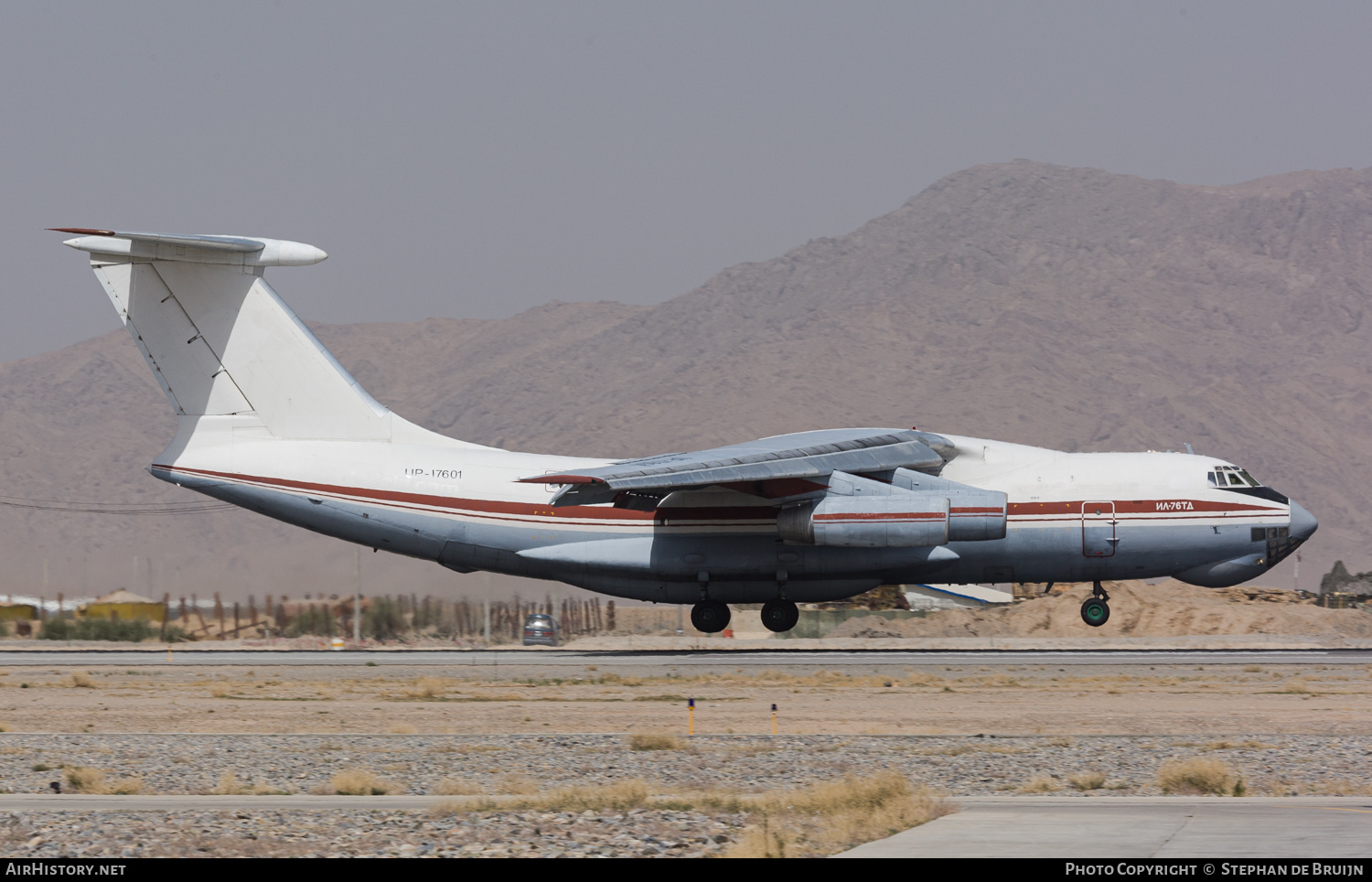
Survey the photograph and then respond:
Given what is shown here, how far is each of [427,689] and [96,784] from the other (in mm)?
9434

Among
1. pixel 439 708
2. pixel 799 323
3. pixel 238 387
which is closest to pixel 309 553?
pixel 238 387

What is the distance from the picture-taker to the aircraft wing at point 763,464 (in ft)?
83.0

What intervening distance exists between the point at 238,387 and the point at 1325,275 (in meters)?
117

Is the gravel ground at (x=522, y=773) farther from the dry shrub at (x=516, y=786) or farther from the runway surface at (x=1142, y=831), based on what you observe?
the runway surface at (x=1142, y=831)

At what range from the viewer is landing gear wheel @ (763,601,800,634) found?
28.6m

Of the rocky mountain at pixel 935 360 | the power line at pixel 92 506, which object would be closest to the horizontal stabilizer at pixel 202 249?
the rocky mountain at pixel 935 360

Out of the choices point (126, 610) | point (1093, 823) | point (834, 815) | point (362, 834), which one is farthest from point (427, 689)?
point (126, 610)

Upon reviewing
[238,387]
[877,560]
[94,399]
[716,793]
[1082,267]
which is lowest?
[716,793]

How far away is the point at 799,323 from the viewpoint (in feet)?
430

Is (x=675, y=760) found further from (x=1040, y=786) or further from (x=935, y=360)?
(x=935, y=360)

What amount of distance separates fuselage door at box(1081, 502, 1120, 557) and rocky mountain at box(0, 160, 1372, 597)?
62641mm

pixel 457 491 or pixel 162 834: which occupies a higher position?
pixel 457 491

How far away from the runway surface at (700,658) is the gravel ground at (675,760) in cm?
992

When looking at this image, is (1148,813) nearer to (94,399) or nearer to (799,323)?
(799,323)
